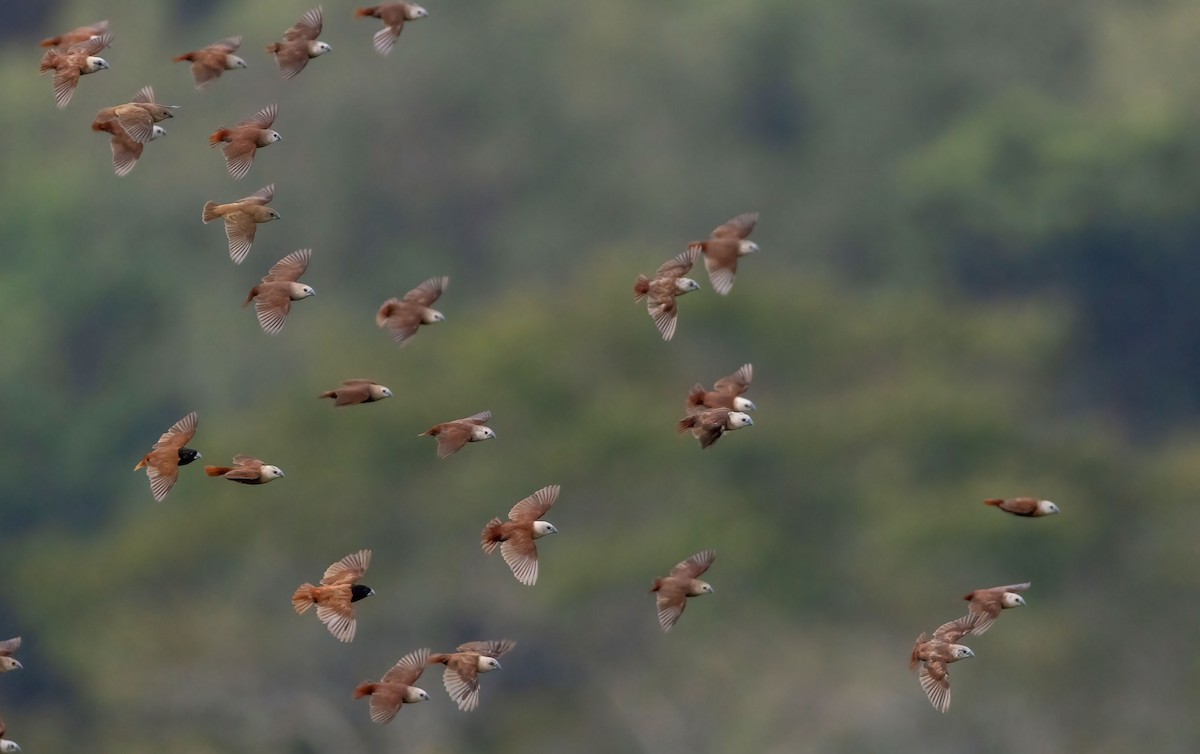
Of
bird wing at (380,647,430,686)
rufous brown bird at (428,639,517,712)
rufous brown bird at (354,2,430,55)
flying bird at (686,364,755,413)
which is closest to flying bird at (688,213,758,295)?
flying bird at (686,364,755,413)

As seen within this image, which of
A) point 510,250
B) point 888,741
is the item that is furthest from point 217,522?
point 510,250

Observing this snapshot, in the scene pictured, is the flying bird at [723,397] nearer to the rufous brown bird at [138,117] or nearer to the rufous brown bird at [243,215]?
the rufous brown bird at [243,215]

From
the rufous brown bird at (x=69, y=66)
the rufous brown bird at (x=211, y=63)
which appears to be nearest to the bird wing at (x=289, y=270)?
the rufous brown bird at (x=211, y=63)

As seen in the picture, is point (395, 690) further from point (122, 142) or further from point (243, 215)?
point (122, 142)

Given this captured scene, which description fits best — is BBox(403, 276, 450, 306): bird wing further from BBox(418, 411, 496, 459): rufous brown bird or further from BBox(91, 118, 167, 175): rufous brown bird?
BBox(91, 118, 167, 175): rufous brown bird

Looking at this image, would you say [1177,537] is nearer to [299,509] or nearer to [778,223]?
[299,509]

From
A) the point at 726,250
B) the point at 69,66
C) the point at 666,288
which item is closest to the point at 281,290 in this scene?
the point at 69,66

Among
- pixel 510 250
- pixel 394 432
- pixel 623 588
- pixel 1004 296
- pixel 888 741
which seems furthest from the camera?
pixel 510 250

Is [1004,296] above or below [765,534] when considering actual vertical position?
below
